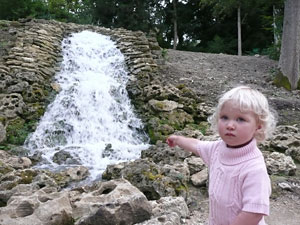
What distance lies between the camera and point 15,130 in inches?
283

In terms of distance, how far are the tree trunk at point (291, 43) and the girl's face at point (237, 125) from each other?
9.55m

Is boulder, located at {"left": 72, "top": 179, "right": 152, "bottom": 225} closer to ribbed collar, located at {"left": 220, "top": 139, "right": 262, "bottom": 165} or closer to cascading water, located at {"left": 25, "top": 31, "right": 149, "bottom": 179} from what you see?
ribbed collar, located at {"left": 220, "top": 139, "right": 262, "bottom": 165}

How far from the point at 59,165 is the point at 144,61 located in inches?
202

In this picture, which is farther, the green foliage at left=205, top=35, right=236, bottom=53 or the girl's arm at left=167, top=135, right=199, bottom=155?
the green foliage at left=205, top=35, right=236, bottom=53

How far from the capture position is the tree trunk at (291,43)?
9.80 m

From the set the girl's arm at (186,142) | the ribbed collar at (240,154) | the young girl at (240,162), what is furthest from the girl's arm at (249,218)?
the girl's arm at (186,142)

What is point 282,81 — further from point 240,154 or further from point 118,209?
point 240,154

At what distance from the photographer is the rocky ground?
8859 mm

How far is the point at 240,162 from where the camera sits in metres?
1.48

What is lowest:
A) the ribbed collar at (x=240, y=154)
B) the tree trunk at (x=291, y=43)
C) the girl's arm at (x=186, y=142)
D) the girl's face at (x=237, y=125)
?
the girl's arm at (x=186, y=142)

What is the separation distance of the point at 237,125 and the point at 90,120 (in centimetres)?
685

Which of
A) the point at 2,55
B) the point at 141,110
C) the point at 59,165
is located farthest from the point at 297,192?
the point at 2,55

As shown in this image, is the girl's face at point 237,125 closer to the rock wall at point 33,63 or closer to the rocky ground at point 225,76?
the rocky ground at point 225,76

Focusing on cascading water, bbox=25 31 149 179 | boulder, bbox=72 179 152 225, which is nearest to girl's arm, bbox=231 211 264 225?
boulder, bbox=72 179 152 225
